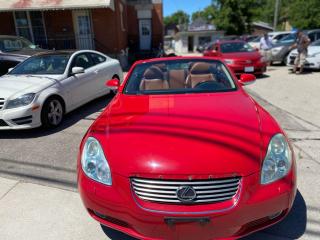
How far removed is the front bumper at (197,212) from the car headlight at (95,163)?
72 millimetres

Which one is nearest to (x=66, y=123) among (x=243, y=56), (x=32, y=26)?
(x=243, y=56)

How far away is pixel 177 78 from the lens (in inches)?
154

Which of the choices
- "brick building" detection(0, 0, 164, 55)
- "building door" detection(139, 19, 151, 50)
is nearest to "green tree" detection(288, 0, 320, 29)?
"building door" detection(139, 19, 151, 50)

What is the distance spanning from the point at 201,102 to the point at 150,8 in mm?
19546

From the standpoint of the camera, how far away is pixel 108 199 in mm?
2123

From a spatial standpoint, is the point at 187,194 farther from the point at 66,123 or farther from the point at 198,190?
the point at 66,123

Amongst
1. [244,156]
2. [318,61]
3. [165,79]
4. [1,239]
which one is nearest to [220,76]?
[165,79]

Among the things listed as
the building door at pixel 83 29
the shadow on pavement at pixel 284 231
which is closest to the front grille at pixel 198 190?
the shadow on pavement at pixel 284 231

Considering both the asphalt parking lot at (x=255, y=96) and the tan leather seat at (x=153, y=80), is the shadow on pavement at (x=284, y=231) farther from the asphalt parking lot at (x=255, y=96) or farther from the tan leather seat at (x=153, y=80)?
the tan leather seat at (x=153, y=80)

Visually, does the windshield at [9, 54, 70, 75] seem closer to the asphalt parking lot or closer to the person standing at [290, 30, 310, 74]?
the asphalt parking lot

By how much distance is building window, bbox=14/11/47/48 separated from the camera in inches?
615

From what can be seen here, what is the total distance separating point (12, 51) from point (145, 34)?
13.5 m

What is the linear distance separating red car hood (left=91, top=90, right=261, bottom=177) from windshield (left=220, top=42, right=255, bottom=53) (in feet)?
27.7

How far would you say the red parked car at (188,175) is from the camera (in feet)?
6.56
